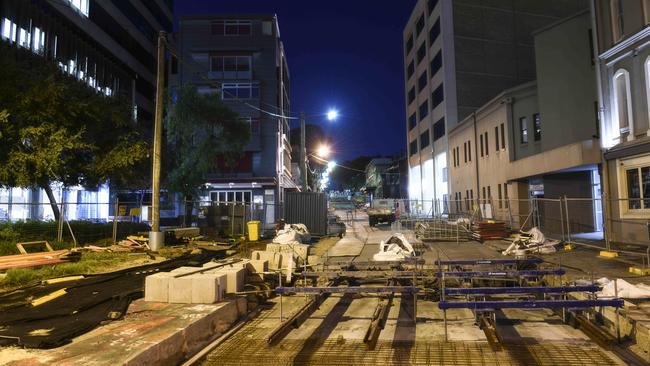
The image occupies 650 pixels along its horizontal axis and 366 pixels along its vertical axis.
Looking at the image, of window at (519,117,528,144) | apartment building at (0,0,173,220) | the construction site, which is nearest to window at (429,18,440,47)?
window at (519,117,528,144)

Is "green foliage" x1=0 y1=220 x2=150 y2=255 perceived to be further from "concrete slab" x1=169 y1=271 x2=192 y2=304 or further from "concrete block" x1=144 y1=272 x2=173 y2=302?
"concrete slab" x1=169 y1=271 x2=192 y2=304

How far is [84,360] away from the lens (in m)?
4.77

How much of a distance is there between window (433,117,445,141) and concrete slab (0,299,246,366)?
127 feet

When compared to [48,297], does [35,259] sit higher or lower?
higher

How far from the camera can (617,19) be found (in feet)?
53.4

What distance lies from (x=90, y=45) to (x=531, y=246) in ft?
121

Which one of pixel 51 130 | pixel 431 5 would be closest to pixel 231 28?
pixel 431 5

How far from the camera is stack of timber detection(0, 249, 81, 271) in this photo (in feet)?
35.6

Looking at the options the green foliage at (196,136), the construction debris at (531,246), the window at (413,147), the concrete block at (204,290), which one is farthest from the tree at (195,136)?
the window at (413,147)

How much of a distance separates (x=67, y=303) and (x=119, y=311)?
1487 millimetres

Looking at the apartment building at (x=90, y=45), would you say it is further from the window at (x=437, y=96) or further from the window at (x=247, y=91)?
the window at (x=437, y=96)

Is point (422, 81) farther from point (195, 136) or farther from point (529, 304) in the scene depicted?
point (529, 304)

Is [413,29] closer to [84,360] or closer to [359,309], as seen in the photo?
[359,309]

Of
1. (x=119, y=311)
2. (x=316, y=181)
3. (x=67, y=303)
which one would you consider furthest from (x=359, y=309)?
(x=316, y=181)
